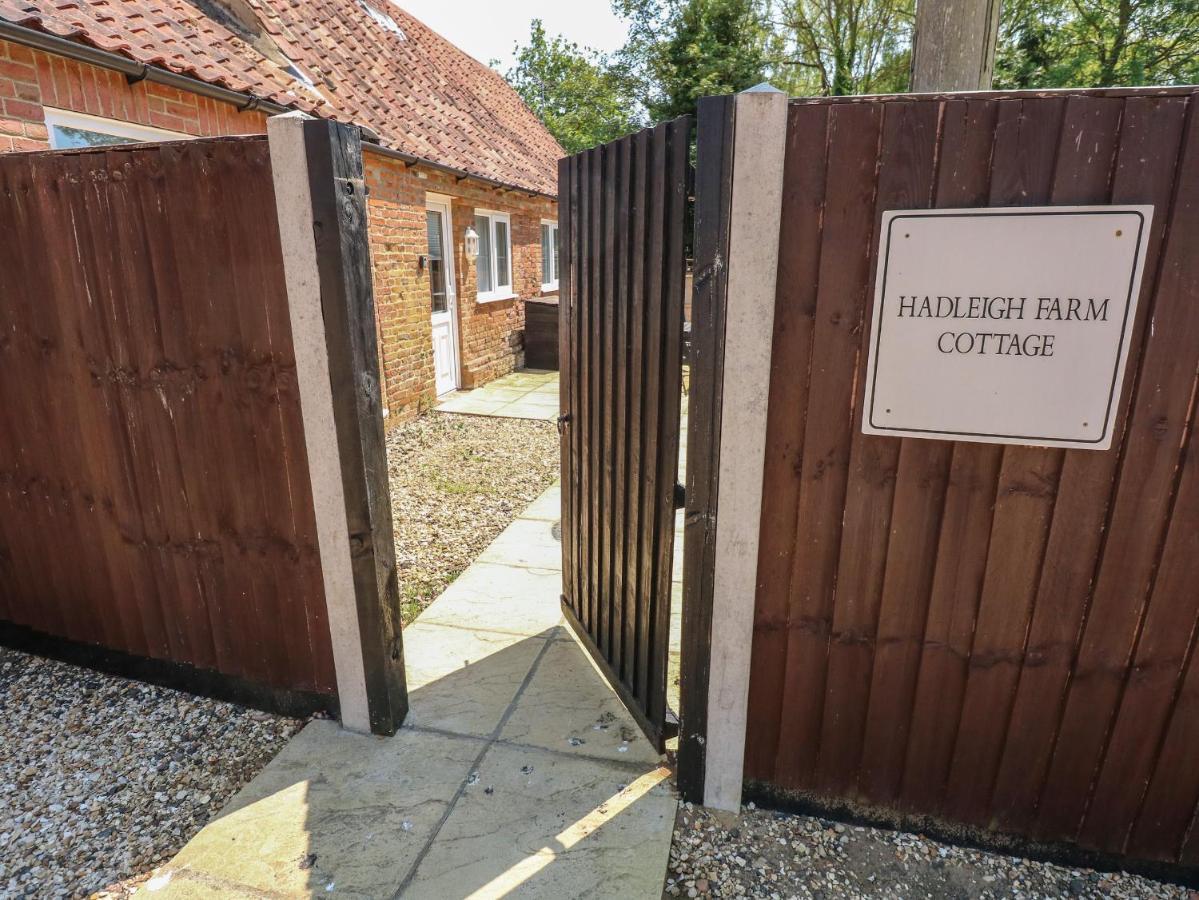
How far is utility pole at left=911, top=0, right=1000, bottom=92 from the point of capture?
3.09 meters

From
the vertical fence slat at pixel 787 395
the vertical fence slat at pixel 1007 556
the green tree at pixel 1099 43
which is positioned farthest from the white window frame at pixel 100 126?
the green tree at pixel 1099 43

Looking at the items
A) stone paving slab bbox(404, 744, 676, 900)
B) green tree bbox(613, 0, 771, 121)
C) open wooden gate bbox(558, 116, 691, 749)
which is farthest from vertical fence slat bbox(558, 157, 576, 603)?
green tree bbox(613, 0, 771, 121)

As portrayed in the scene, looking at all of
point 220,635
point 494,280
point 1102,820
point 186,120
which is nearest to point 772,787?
point 1102,820

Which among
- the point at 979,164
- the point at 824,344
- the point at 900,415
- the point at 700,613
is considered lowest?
the point at 700,613

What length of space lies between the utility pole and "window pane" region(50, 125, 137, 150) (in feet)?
14.9

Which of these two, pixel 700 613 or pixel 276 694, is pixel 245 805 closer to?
pixel 276 694

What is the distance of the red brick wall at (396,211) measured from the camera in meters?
3.86

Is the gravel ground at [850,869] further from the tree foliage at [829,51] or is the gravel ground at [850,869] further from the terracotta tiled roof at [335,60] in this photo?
the tree foliage at [829,51]

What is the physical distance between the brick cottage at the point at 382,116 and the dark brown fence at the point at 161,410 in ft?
5.94

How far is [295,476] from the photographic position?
8.46ft

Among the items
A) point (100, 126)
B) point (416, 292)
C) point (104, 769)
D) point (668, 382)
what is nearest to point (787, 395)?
point (668, 382)

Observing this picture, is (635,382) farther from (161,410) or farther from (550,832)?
(161,410)

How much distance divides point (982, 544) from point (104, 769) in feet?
11.0

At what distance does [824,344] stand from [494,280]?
30.3 feet
